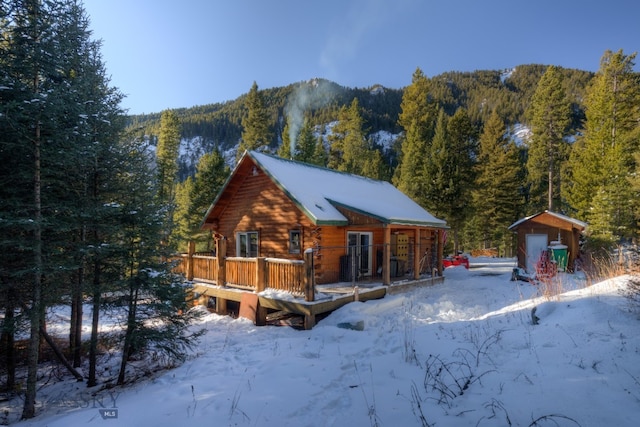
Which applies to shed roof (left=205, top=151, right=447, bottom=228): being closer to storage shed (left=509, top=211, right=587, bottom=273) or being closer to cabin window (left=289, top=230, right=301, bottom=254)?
cabin window (left=289, top=230, right=301, bottom=254)

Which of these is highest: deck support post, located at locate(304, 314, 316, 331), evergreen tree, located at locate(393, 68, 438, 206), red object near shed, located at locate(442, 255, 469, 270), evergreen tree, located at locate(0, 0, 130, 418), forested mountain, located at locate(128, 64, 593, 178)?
forested mountain, located at locate(128, 64, 593, 178)

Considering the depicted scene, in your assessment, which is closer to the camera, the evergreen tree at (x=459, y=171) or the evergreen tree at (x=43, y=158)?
the evergreen tree at (x=43, y=158)

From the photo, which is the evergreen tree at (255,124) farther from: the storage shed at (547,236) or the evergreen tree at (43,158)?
→ the evergreen tree at (43,158)

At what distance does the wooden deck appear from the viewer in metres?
9.26

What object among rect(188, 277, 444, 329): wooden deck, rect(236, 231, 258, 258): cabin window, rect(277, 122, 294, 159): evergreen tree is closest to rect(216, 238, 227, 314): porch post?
rect(188, 277, 444, 329): wooden deck

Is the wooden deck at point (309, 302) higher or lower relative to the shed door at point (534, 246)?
lower

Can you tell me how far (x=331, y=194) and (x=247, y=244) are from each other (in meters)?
4.82

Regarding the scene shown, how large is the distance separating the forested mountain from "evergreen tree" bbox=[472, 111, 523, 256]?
200 feet

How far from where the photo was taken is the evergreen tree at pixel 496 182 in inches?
1297

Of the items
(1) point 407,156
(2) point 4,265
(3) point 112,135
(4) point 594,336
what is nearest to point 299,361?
(4) point 594,336

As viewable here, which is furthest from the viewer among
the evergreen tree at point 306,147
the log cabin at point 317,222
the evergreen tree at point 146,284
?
the evergreen tree at point 306,147

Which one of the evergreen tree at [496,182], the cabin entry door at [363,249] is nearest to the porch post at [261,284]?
the cabin entry door at [363,249]

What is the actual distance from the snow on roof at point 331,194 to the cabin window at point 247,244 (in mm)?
3385

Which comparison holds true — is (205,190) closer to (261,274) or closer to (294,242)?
(294,242)
